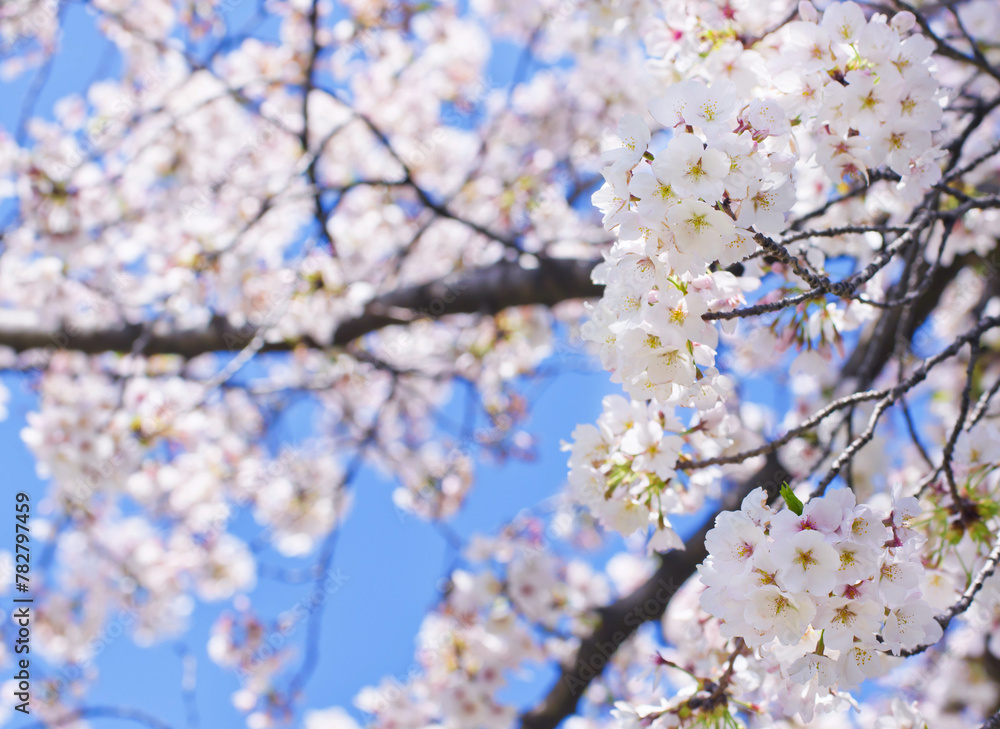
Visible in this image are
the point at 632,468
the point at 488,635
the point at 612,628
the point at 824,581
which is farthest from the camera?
the point at 488,635

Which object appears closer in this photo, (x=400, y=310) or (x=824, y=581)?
(x=824, y=581)

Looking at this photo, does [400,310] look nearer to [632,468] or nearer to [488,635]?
[488,635]

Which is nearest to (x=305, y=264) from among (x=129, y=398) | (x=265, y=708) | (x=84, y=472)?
(x=129, y=398)

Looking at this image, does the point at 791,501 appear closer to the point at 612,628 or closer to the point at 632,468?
the point at 632,468

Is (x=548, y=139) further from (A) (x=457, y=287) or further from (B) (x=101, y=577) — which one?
(B) (x=101, y=577)

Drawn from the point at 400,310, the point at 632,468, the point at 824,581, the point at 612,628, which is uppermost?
the point at 400,310

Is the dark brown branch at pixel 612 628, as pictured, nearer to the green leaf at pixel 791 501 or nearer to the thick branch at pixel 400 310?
the thick branch at pixel 400 310

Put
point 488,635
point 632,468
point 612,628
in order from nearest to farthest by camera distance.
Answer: point 632,468
point 612,628
point 488,635

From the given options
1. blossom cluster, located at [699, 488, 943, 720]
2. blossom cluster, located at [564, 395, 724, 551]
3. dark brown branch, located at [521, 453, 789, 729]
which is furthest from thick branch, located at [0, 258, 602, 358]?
blossom cluster, located at [699, 488, 943, 720]

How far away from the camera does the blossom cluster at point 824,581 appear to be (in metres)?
0.86

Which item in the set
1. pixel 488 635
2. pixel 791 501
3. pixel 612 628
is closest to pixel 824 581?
pixel 791 501

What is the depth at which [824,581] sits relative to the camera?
838 millimetres

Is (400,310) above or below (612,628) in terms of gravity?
above

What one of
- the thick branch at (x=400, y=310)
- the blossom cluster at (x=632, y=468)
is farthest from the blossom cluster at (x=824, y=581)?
the thick branch at (x=400, y=310)
